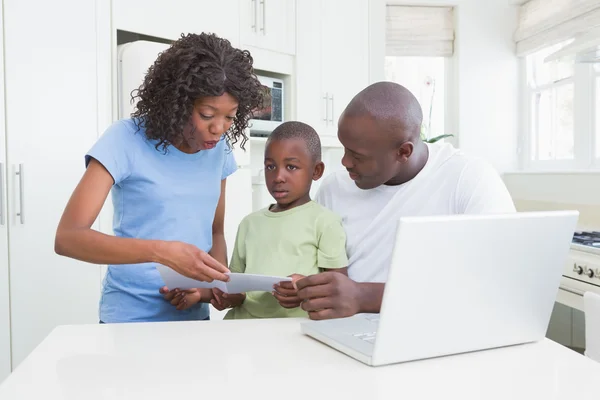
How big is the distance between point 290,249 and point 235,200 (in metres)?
1.43

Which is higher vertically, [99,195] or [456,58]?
[456,58]

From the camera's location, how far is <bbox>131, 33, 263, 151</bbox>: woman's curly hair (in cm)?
133

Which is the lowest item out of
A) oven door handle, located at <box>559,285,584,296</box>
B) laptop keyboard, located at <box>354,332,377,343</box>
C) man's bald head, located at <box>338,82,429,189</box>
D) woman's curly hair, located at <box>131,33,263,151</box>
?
oven door handle, located at <box>559,285,584,296</box>

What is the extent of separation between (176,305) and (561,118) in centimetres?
332

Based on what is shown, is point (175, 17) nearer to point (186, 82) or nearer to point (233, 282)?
point (186, 82)

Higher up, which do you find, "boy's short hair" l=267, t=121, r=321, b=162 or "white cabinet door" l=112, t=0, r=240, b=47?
"white cabinet door" l=112, t=0, r=240, b=47

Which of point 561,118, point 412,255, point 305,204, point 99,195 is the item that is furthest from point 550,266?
point 561,118

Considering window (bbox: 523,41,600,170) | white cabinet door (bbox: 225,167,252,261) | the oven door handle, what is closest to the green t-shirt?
white cabinet door (bbox: 225,167,252,261)

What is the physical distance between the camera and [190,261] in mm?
1137

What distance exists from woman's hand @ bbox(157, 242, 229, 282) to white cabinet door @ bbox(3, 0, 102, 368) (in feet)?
3.85

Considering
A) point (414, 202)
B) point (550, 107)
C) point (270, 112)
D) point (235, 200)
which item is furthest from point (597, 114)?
point (414, 202)

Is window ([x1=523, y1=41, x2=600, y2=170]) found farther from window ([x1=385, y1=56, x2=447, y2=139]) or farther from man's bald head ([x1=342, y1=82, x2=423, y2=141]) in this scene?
man's bald head ([x1=342, y1=82, x2=423, y2=141])

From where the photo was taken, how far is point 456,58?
425 cm

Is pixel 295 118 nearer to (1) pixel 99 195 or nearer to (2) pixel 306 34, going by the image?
(2) pixel 306 34
